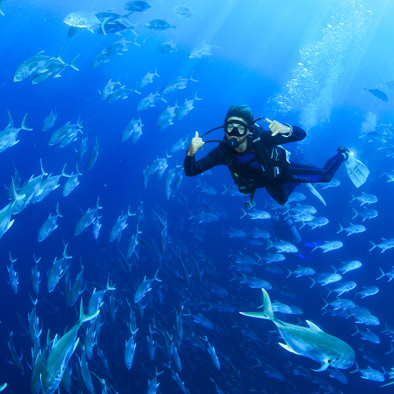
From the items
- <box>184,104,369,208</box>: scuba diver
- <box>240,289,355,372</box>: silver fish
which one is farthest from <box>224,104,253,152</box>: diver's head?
<box>240,289,355,372</box>: silver fish

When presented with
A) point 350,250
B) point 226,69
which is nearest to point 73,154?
point 350,250

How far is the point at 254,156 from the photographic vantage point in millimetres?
3594

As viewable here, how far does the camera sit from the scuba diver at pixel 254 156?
Answer: 3.42 m

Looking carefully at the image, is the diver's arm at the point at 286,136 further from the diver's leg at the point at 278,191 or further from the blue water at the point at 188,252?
the blue water at the point at 188,252

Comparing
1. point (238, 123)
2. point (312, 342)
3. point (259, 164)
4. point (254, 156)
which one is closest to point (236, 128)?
point (238, 123)

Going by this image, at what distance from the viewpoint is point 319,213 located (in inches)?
613

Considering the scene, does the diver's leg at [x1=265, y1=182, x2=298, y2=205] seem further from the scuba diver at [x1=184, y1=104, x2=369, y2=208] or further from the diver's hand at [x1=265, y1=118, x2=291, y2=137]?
the diver's hand at [x1=265, y1=118, x2=291, y2=137]

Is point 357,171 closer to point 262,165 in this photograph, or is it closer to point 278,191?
point 278,191

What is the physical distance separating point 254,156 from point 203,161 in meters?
0.68

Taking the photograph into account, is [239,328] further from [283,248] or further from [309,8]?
[309,8]

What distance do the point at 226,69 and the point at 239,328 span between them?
60.8m

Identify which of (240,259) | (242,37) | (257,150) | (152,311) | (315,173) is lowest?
(242,37)

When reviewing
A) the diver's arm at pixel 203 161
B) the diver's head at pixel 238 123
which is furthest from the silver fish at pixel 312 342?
the diver's head at pixel 238 123

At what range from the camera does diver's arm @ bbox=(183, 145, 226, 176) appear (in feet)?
12.5
